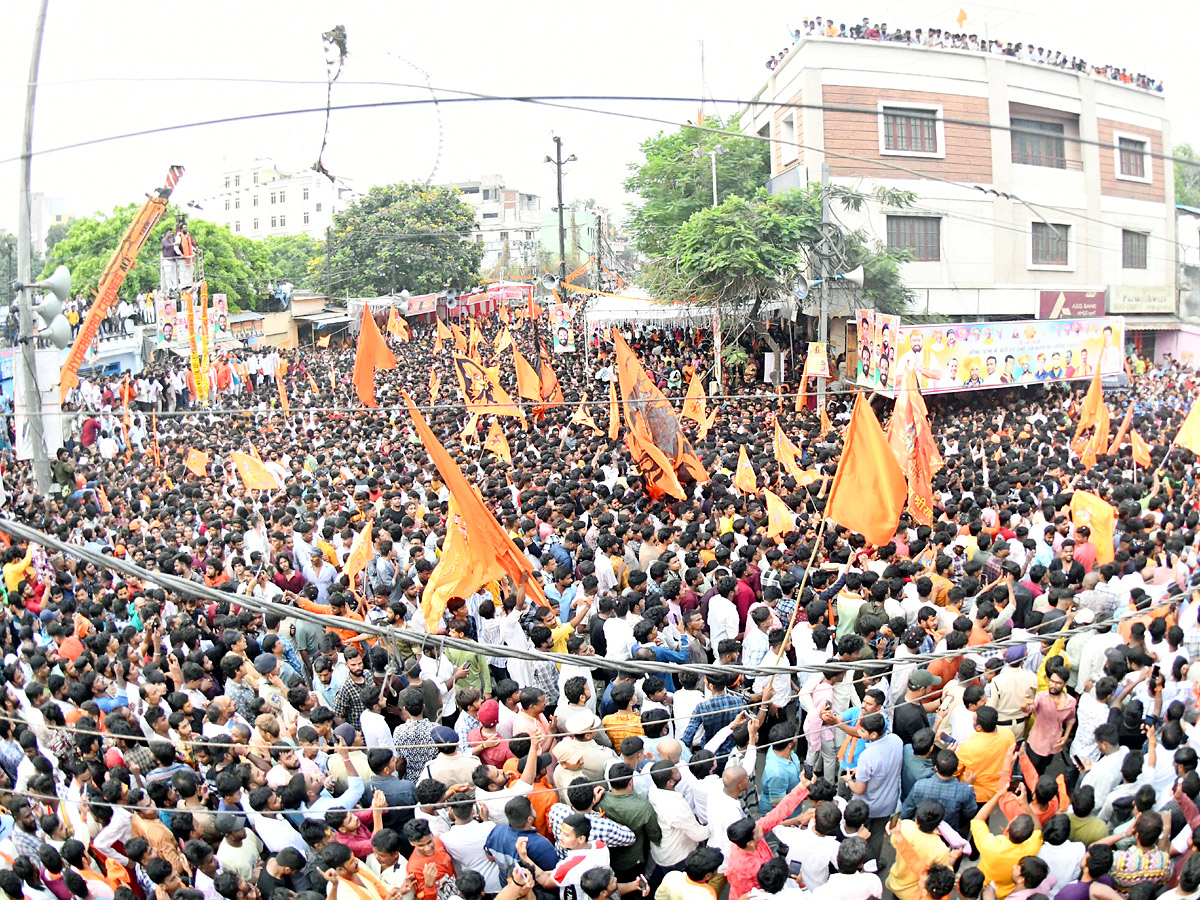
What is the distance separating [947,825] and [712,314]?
18.5 metres

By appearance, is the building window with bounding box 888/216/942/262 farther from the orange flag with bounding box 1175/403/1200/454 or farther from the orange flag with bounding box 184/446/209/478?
the orange flag with bounding box 184/446/209/478

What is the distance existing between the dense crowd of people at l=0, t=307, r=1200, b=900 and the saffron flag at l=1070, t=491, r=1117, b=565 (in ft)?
0.42

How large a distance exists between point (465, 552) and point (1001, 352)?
13774 millimetres

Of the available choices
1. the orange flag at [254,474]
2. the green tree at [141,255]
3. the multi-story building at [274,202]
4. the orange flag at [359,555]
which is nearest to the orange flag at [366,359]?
the orange flag at [254,474]

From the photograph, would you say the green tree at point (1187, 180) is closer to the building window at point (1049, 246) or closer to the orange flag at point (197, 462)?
the building window at point (1049, 246)

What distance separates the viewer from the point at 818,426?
593 inches

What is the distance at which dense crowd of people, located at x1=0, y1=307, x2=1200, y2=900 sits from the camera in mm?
4426

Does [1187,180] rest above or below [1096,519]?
above

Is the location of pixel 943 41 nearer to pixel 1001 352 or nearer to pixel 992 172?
pixel 992 172

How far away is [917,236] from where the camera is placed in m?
25.0

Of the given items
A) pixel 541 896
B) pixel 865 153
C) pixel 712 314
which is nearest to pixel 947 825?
pixel 541 896

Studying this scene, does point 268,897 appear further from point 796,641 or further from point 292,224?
point 292,224

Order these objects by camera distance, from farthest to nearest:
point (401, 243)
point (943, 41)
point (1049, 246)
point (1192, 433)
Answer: point (401, 243), point (1049, 246), point (943, 41), point (1192, 433)

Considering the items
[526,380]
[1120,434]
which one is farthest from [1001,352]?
[526,380]
